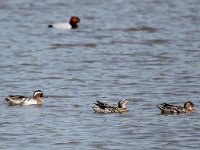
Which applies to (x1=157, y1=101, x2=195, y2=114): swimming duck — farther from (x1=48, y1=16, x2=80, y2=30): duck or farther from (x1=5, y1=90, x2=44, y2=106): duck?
(x1=48, y1=16, x2=80, y2=30): duck

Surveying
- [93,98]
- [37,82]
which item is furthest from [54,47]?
[93,98]

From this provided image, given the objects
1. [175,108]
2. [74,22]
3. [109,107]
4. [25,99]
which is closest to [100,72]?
[25,99]

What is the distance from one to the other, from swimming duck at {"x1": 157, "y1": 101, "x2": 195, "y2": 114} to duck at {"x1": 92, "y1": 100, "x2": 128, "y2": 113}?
668mm

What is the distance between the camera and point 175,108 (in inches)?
669

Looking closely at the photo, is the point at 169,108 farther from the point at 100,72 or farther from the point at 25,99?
the point at 100,72

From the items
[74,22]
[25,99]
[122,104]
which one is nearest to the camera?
[122,104]

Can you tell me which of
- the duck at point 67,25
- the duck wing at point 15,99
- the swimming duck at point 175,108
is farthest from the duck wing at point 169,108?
the duck at point 67,25

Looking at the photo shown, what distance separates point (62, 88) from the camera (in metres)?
20.2

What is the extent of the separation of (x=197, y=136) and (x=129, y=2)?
2484 cm

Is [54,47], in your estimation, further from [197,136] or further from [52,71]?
[197,136]

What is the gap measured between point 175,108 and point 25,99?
3.11 m

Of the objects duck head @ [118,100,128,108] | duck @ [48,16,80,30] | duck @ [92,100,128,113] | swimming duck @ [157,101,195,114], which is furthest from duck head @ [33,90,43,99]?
duck @ [48,16,80,30]

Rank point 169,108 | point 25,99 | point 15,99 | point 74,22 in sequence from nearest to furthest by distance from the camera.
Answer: point 169,108 → point 15,99 → point 25,99 → point 74,22

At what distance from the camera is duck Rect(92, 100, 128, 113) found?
17047mm
